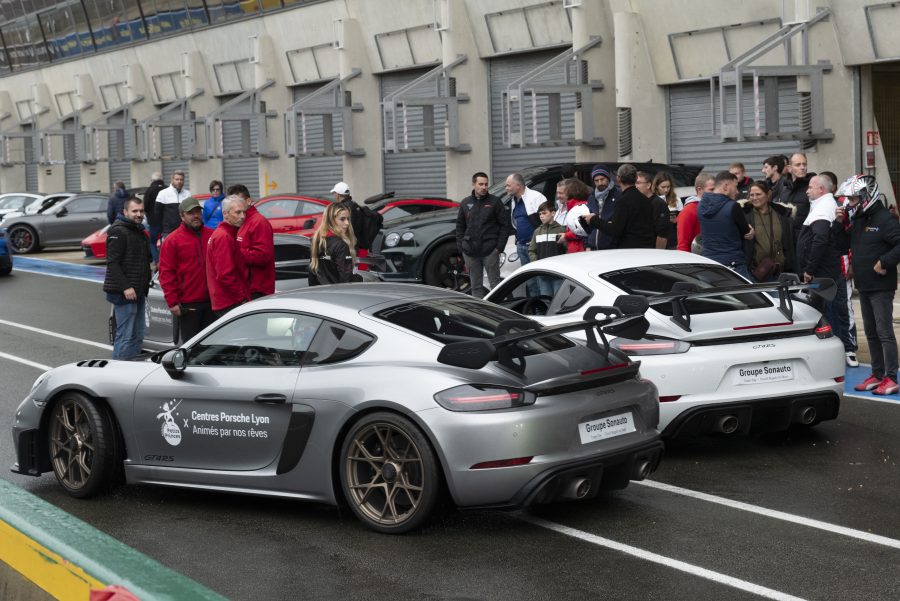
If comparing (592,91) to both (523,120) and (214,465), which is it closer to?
(523,120)

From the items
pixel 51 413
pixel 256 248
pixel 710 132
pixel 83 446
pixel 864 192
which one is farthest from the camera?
pixel 710 132

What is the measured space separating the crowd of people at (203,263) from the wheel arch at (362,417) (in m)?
Result: 4.15

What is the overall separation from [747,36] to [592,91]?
3.63 meters

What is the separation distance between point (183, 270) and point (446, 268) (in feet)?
23.8

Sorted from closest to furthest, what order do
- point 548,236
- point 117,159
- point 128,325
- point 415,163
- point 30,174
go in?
point 128,325 → point 548,236 → point 415,163 → point 117,159 → point 30,174

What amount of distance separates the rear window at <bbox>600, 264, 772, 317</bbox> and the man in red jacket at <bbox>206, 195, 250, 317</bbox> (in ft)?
10.7

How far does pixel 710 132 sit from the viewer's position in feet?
80.9

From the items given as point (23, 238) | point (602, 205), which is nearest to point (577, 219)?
point (602, 205)

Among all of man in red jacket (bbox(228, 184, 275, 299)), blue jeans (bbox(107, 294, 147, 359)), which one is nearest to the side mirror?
man in red jacket (bbox(228, 184, 275, 299))

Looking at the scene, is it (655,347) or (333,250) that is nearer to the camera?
(655,347)

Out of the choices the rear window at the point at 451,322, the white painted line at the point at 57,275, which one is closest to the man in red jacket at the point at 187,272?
the rear window at the point at 451,322

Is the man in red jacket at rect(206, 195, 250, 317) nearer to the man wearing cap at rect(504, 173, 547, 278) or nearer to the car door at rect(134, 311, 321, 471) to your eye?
the car door at rect(134, 311, 321, 471)

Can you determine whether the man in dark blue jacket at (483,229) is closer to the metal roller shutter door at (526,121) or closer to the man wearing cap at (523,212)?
the man wearing cap at (523,212)

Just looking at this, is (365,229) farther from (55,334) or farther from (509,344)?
(509,344)
